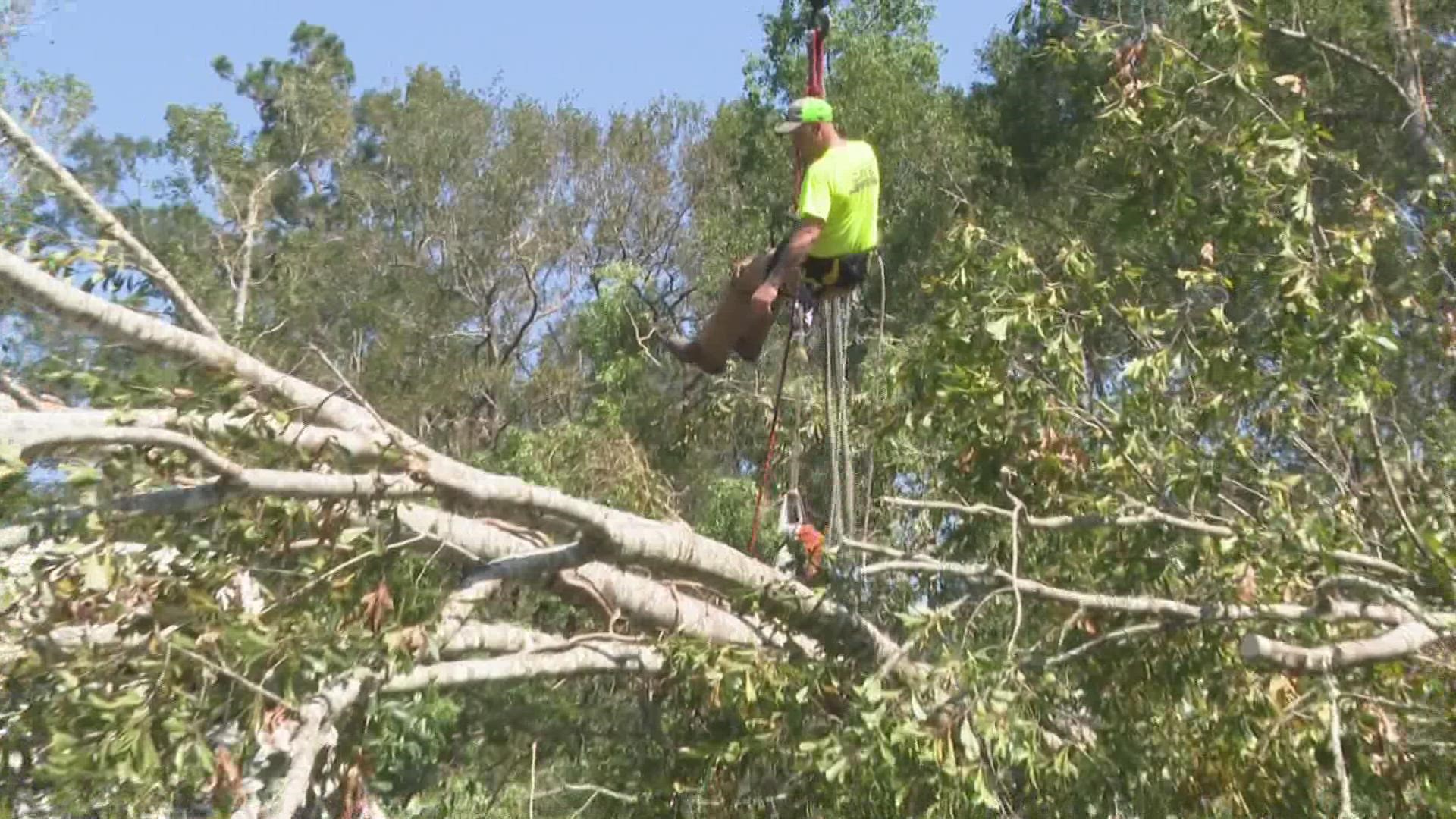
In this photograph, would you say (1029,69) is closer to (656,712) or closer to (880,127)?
(880,127)

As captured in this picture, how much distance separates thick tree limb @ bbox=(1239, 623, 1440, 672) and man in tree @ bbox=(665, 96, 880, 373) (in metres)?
1.73

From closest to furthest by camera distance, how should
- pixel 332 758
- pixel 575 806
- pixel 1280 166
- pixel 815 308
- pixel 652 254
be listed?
pixel 332 758, pixel 1280 166, pixel 815 308, pixel 575 806, pixel 652 254

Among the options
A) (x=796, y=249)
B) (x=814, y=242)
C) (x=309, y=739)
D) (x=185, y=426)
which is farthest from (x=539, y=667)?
(x=814, y=242)

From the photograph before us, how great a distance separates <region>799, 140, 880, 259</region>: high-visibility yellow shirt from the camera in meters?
5.40

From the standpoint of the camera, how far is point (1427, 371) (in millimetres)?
8016

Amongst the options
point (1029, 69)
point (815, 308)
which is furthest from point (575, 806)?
point (1029, 69)

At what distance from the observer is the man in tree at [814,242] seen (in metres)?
5.41

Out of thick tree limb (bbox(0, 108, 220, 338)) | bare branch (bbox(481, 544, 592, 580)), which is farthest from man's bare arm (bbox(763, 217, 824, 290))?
thick tree limb (bbox(0, 108, 220, 338))

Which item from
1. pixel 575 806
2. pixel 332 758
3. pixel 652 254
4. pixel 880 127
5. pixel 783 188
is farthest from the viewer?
pixel 652 254

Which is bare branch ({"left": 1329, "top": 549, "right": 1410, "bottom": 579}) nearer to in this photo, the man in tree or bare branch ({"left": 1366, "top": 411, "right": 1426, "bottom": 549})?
bare branch ({"left": 1366, "top": 411, "right": 1426, "bottom": 549})

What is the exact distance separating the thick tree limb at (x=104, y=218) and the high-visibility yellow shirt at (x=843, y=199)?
71.0 inches

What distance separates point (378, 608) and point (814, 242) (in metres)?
1.88

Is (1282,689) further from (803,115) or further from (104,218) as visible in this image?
(104,218)

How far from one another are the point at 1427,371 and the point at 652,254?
43.2 ft
